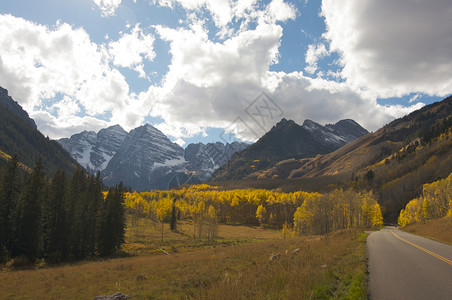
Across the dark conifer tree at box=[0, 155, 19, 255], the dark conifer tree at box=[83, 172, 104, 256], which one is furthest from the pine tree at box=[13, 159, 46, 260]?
the dark conifer tree at box=[83, 172, 104, 256]

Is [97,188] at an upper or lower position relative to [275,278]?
upper

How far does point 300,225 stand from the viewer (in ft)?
289

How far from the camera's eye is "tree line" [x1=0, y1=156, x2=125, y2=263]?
43.4 meters

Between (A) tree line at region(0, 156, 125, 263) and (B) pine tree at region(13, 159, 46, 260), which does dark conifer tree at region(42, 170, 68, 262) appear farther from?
(B) pine tree at region(13, 159, 46, 260)

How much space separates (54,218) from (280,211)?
107847 mm

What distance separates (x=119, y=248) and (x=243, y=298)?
5583 cm

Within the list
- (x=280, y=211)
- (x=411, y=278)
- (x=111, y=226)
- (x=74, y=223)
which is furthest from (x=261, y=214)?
(x=411, y=278)

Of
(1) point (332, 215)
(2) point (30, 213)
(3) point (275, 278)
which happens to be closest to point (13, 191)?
(2) point (30, 213)

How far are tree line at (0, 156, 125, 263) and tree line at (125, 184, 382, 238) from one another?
96.4 ft

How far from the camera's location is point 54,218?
49125mm

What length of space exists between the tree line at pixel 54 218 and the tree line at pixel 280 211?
2940 centimetres

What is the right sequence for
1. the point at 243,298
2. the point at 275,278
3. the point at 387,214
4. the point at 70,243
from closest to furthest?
the point at 243,298, the point at 275,278, the point at 70,243, the point at 387,214

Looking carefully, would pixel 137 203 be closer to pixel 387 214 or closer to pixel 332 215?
pixel 332 215

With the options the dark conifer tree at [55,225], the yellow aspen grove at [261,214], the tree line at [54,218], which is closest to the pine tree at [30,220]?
the tree line at [54,218]
